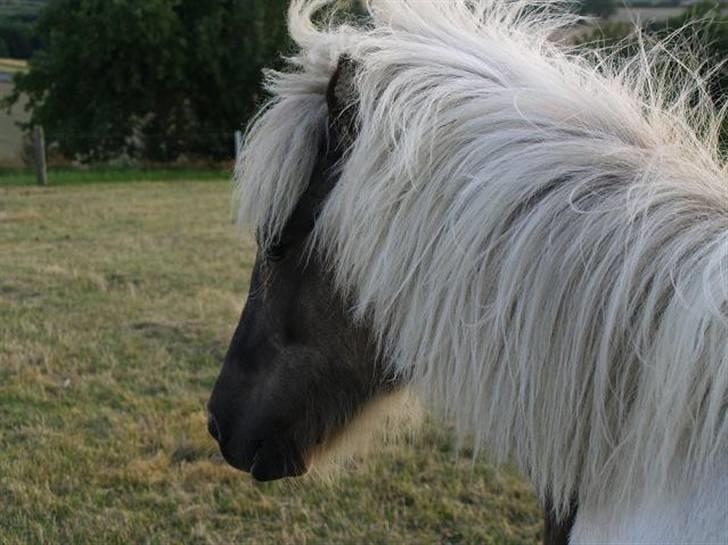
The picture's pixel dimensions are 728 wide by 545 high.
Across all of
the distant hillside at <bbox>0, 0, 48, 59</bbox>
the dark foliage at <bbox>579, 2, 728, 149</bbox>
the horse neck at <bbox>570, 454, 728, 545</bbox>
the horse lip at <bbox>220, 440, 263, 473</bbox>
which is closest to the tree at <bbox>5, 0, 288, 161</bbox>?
the distant hillside at <bbox>0, 0, 48, 59</bbox>

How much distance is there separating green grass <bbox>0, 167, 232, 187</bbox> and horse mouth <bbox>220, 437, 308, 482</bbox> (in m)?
12.6

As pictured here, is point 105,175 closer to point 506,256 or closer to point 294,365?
point 294,365

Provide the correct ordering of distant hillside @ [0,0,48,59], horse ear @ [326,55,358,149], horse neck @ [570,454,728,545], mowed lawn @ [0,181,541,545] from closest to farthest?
horse neck @ [570,454,728,545] → horse ear @ [326,55,358,149] → mowed lawn @ [0,181,541,545] → distant hillside @ [0,0,48,59]

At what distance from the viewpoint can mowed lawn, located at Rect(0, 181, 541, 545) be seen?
2.91m

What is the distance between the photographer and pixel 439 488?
3174 mm

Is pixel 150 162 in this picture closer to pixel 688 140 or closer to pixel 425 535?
pixel 425 535

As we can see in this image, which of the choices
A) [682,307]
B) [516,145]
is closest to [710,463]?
[682,307]

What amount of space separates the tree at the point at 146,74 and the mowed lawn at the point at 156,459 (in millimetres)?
12705

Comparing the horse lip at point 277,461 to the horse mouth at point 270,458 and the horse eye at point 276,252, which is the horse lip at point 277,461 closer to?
the horse mouth at point 270,458

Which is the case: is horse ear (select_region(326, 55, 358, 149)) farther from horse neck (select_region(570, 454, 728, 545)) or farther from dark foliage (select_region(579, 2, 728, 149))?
horse neck (select_region(570, 454, 728, 545))

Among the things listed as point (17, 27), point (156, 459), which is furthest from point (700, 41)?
point (17, 27)

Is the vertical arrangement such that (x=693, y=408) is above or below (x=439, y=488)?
above

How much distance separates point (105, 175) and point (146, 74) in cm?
452

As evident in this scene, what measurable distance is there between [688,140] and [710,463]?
0.56 metres
